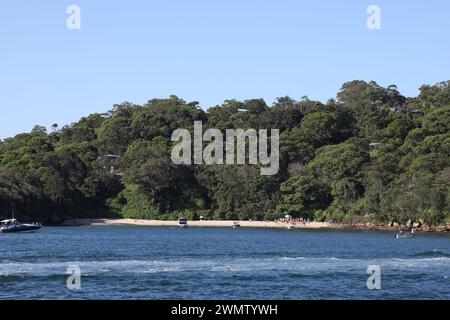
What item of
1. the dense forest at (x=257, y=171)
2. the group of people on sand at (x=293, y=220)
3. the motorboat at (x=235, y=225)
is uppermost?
the dense forest at (x=257, y=171)

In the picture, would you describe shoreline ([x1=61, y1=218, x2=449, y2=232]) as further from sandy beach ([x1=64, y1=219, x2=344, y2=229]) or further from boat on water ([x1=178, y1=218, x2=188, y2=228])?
boat on water ([x1=178, y1=218, x2=188, y2=228])

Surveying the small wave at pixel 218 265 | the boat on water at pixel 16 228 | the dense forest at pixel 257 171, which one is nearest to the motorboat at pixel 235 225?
the dense forest at pixel 257 171

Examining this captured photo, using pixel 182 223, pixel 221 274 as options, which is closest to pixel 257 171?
pixel 182 223

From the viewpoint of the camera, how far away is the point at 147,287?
1441 inches

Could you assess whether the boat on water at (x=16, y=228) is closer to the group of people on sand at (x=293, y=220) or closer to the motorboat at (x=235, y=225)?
the motorboat at (x=235, y=225)

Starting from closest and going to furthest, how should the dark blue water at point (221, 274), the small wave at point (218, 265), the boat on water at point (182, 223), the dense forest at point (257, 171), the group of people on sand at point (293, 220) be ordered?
the dark blue water at point (221, 274) → the small wave at point (218, 265) → the dense forest at point (257, 171) → the group of people on sand at point (293, 220) → the boat on water at point (182, 223)

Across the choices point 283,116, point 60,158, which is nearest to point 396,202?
point 283,116

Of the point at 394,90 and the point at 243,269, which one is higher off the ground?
the point at 394,90

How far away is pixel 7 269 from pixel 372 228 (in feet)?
240

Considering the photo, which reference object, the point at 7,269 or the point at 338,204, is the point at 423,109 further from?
the point at 7,269

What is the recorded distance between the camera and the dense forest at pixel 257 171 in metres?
110

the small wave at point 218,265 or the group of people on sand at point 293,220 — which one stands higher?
the group of people on sand at point 293,220

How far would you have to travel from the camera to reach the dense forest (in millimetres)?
110188
